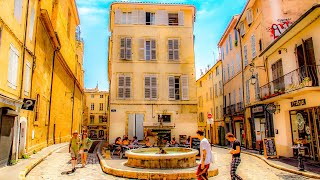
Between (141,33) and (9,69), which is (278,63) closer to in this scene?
(141,33)

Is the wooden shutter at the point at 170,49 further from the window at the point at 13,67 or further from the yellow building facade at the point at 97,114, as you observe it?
the yellow building facade at the point at 97,114

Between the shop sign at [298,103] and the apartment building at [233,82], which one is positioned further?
the apartment building at [233,82]

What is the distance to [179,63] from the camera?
22.6 m

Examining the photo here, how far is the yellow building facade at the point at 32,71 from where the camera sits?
37.1ft

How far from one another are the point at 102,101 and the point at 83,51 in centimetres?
2012

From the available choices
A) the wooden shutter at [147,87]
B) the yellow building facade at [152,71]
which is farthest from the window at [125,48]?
the wooden shutter at [147,87]

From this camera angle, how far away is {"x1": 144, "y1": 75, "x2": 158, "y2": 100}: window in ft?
71.6

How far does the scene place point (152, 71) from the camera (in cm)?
2222

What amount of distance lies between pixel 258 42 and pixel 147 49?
8.76m

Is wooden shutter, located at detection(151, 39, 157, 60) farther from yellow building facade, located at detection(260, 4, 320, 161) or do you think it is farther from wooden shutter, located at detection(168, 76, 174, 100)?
yellow building facade, located at detection(260, 4, 320, 161)

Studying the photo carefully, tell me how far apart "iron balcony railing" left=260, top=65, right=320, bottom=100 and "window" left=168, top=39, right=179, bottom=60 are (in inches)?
334

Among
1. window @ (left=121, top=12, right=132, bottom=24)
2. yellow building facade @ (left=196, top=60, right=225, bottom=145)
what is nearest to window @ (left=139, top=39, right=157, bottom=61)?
window @ (left=121, top=12, right=132, bottom=24)

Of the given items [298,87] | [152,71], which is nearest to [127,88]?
[152,71]

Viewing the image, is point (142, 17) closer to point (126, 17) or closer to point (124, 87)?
point (126, 17)
